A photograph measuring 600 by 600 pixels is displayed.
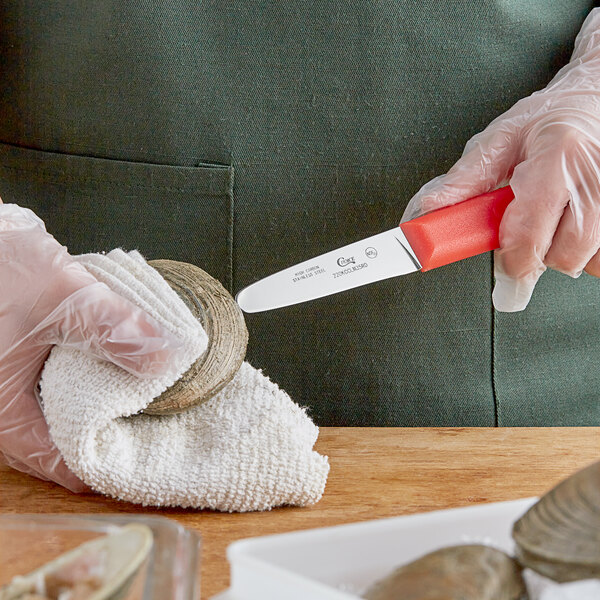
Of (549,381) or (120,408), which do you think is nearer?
(120,408)

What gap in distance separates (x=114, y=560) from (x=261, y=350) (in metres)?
0.58

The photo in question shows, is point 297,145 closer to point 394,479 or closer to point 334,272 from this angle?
point 334,272

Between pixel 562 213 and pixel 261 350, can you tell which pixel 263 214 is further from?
pixel 562 213

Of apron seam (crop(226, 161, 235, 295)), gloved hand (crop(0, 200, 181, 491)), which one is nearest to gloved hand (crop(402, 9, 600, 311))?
apron seam (crop(226, 161, 235, 295))

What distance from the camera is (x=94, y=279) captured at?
693mm

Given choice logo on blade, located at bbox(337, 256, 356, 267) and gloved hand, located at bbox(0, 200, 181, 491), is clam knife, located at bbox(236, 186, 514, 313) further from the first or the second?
gloved hand, located at bbox(0, 200, 181, 491)

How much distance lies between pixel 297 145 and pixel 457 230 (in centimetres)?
27

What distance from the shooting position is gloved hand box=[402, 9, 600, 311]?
0.79 m

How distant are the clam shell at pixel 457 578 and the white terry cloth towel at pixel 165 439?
0.81ft

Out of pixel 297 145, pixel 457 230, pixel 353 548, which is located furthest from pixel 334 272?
pixel 353 548

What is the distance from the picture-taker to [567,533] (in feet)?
1.27

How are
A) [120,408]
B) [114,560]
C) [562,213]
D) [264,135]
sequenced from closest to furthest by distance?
[114,560]
[120,408]
[562,213]
[264,135]

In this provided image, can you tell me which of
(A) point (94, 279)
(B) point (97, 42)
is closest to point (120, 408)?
(A) point (94, 279)

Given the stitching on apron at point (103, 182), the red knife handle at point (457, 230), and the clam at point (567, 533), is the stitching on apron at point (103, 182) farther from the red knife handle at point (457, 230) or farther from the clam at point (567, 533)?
the clam at point (567, 533)
